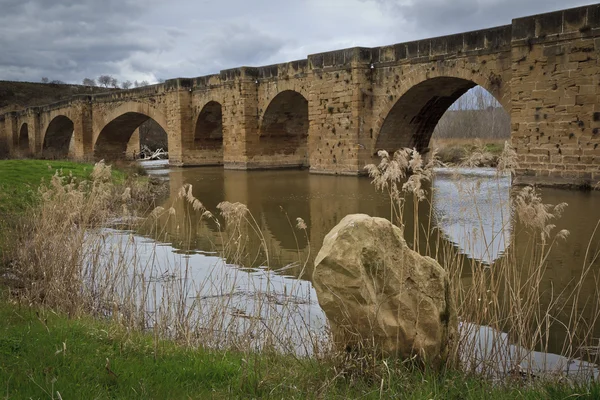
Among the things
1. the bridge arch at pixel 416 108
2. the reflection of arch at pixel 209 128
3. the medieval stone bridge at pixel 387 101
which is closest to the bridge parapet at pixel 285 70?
the medieval stone bridge at pixel 387 101

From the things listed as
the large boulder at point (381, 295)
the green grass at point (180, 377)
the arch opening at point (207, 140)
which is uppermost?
the arch opening at point (207, 140)

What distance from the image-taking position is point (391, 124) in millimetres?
17172

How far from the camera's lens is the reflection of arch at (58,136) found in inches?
1473

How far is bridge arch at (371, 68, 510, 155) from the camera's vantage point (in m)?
15.4

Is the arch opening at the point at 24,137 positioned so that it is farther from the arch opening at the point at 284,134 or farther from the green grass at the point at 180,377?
the green grass at the point at 180,377

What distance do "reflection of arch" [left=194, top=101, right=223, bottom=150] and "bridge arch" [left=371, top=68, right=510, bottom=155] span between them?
965 cm

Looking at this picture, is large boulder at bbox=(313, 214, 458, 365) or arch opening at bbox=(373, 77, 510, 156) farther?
arch opening at bbox=(373, 77, 510, 156)

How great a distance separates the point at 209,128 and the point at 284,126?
4835 mm

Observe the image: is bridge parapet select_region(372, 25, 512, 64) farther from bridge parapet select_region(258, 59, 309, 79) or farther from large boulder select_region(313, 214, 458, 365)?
large boulder select_region(313, 214, 458, 365)

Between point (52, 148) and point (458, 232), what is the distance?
3597cm

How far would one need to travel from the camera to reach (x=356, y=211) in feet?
33.8

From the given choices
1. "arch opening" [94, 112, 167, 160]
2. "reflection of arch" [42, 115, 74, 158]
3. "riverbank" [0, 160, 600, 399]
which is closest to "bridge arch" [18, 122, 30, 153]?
"reflection of arch" [42, 115, 74, 158]

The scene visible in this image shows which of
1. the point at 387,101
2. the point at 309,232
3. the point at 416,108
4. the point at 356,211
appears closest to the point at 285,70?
the point at 387,101

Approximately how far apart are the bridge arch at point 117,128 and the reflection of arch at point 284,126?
785cm
